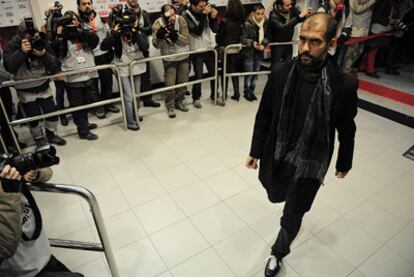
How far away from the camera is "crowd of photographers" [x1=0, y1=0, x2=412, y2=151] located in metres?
3.20

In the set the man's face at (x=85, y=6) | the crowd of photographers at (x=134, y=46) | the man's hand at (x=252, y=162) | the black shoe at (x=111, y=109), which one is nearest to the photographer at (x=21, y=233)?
the man's hand at (x=252, y=162)

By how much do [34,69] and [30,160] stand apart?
2335 millimetres

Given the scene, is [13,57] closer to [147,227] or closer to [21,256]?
[147,227]

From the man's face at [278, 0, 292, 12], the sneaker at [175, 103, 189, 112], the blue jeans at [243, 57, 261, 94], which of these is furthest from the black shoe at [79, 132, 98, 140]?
the man's face at [278, 0, 292, 12]

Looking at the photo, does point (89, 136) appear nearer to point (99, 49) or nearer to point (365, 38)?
point (99, 49)

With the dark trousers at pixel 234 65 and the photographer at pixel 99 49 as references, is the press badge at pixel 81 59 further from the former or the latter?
the dark trousers at pixel 234 65

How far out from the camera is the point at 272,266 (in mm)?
2121

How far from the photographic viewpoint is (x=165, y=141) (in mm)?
3771

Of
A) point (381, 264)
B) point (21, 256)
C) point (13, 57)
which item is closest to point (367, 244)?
point (381, 264)

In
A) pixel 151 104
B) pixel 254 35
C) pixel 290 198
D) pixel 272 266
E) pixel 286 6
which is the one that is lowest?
pixel 272 266

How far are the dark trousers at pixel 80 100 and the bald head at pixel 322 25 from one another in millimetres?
2828

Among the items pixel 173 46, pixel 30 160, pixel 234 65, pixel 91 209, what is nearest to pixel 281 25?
pixel 234 65

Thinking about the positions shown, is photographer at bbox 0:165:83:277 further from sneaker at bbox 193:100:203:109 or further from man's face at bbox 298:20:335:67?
sneaker at bbox 193:100:203:109

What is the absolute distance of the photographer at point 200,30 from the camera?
13.1ft
